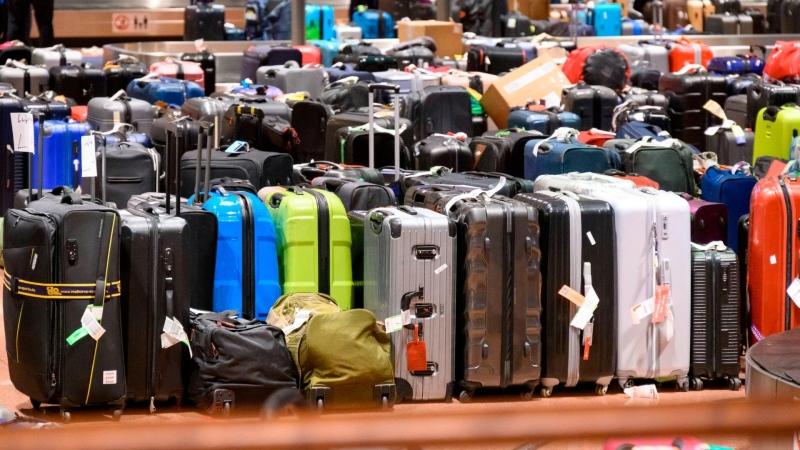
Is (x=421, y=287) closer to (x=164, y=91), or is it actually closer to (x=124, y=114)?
(x=124, y=114)

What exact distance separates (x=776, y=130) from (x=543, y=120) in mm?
1502

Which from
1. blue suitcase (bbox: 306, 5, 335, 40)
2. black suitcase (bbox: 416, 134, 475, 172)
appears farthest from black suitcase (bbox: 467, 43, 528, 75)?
black suitcase (bbox: 416, 134, 475, 172)

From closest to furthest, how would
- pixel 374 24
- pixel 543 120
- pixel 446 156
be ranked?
pixel 446 156 < pixel 543 120 < pixel 374 24

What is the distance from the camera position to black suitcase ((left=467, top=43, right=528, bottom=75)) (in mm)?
12289

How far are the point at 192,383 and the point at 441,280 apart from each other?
1.06 meters

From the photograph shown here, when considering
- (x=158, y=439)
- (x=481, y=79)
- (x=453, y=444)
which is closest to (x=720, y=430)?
(x=453, y=444)

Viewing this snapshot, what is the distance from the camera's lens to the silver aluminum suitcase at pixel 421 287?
16.2ft

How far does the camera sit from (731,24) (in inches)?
695

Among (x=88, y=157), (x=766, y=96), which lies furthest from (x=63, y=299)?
(x=766, y=96)

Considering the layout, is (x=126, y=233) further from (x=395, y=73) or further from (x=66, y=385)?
(x=395, y=73)

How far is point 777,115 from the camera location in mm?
8023

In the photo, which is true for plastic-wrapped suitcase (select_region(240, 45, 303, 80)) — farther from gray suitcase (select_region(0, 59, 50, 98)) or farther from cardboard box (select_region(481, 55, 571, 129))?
cardboard box (select_region(481, 55, 571, 129))

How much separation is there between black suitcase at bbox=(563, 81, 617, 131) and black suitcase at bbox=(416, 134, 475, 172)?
2.16 metres

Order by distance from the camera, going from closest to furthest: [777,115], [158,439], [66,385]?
[158,439] < [66,385] < [777,115]
